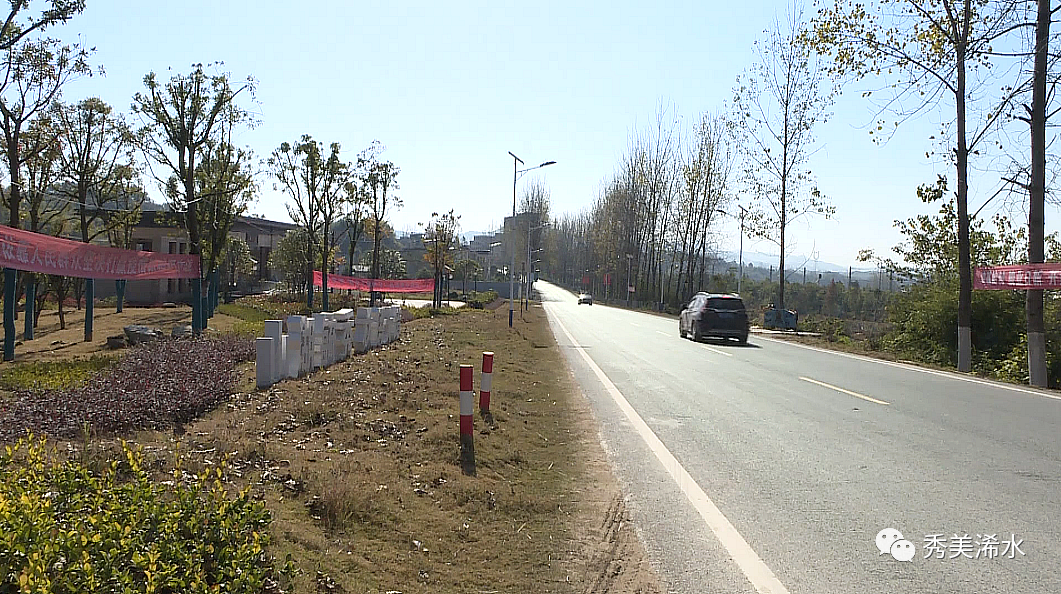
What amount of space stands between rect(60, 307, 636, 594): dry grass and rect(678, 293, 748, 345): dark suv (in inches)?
603

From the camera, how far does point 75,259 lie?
57.0 feet

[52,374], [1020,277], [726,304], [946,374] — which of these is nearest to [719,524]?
[52,374]

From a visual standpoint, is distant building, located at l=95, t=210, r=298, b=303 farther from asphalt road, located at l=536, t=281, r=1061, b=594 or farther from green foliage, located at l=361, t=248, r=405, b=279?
asphalt road, located at l=536, t=281, r=1061, b=594

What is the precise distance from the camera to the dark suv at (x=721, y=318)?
88.6ft

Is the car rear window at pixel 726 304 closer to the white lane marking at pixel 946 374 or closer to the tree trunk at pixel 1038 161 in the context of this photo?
the white lane marking at pixel 946 374

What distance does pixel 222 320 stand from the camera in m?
33.8

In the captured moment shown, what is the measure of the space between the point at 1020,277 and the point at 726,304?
1058cm

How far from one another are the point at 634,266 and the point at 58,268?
7131cm

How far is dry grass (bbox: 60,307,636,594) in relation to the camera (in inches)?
195

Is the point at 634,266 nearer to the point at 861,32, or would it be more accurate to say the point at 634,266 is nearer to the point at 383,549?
the point at 861,32

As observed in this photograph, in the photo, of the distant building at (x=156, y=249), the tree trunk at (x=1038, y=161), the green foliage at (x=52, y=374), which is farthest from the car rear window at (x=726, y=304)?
the distant building at (x=156, y=249)

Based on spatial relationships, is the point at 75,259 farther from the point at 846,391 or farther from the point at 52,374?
the point at 846,391

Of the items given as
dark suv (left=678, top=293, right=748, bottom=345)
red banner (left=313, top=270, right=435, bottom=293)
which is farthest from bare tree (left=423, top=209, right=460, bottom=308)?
dark suv (left=678, top=293, right=748, bottom=345)

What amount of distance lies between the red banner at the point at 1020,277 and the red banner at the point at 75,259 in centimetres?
1976
